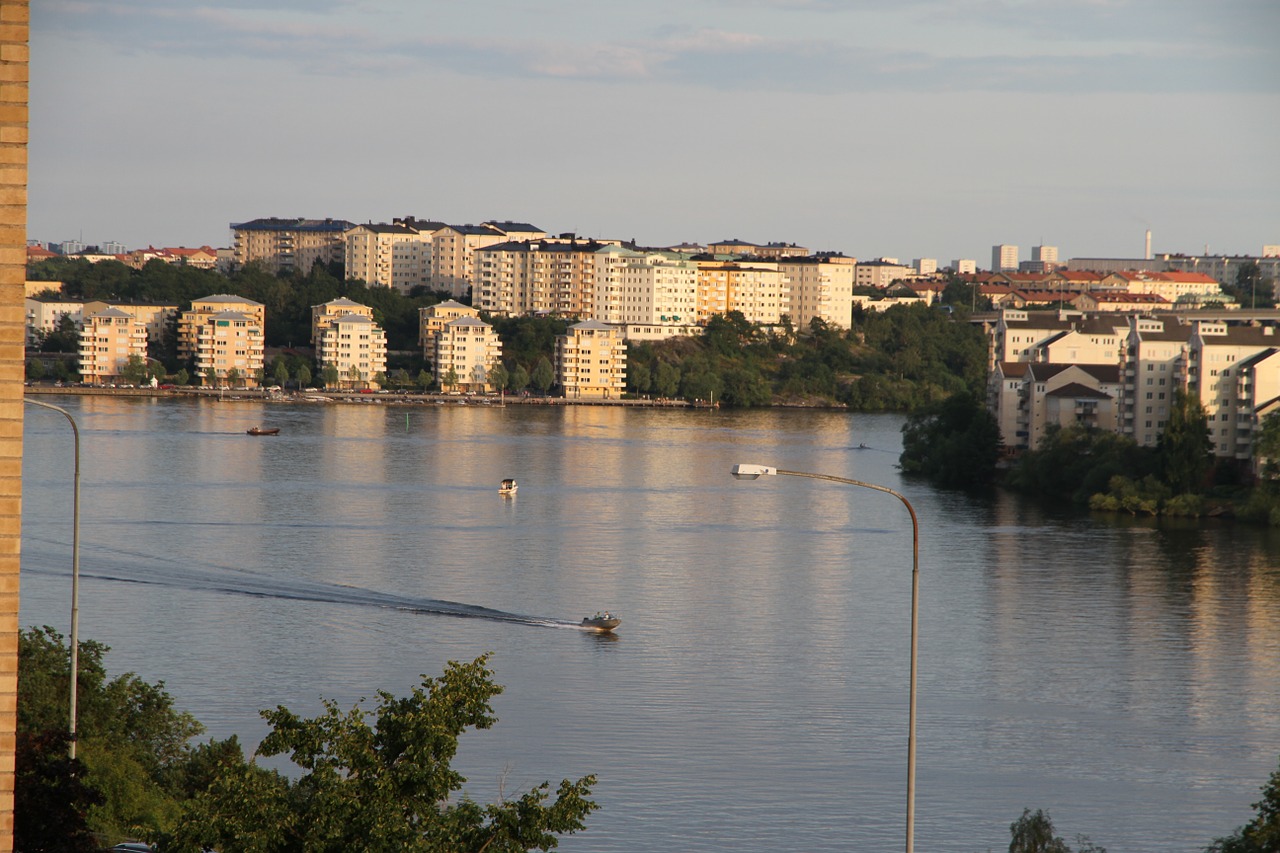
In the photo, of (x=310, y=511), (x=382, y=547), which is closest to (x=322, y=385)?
(x=310, y=511)

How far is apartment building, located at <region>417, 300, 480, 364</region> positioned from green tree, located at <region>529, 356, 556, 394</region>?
2190 millimetres

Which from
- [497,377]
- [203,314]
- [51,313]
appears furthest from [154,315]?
[497,377]

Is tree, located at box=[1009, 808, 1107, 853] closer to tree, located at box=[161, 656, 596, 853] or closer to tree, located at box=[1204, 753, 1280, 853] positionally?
tree, located at box=[1204, 753, 1280, 853]

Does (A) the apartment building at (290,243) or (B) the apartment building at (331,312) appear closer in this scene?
(B) the apartment building at (331,312)

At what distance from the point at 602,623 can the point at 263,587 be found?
2.97 metres

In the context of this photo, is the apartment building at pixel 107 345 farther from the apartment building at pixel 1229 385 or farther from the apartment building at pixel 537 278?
the apartment building at pixel 1229 385

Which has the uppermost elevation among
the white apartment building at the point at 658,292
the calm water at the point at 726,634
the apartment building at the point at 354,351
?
the white apartment building at the point at 658,292

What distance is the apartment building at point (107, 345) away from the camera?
4197 cm

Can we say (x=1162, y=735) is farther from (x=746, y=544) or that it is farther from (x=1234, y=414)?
(x=1234, y=414)

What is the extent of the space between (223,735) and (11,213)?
566 cm

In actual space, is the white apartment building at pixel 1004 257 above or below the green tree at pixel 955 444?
above

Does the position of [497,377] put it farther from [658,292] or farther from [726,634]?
[726,634]

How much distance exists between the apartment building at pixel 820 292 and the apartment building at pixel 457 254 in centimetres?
886

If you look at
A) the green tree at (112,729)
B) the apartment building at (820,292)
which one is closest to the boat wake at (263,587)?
the green tree at (112,729)
